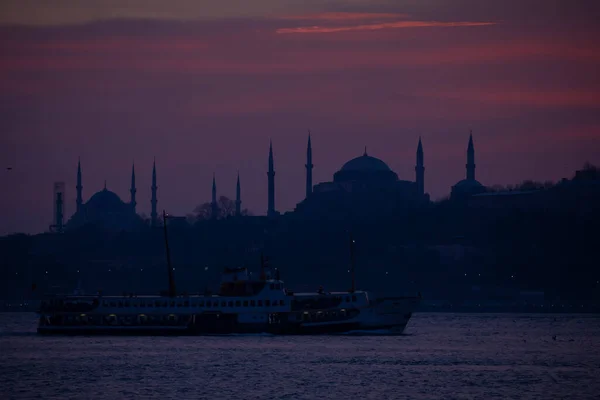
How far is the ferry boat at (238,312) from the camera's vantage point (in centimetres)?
10762

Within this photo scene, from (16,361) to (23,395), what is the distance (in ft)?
57.3

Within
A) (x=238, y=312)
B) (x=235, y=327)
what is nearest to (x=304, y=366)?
(x=238, y=312)

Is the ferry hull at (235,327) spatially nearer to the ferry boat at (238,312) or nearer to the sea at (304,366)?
the ferry boat at (238,312)

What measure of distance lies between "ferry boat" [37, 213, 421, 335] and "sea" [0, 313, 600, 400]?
2.77 feet

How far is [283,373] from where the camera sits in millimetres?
85188

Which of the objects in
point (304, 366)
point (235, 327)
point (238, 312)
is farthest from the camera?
point (235, 327)

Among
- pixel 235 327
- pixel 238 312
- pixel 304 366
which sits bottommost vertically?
pixel 304 366

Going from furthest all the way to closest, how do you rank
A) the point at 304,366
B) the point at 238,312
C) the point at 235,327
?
the point at 235,327
the point at 238,312
the point at 304,366

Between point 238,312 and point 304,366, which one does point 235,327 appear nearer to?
point 238,312

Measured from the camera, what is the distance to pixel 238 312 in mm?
107875

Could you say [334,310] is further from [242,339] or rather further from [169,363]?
[169,363]

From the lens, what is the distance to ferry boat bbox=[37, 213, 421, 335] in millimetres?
107625

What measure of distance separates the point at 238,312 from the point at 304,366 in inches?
781

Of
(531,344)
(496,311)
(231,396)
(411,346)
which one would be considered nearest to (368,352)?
(411,346)
